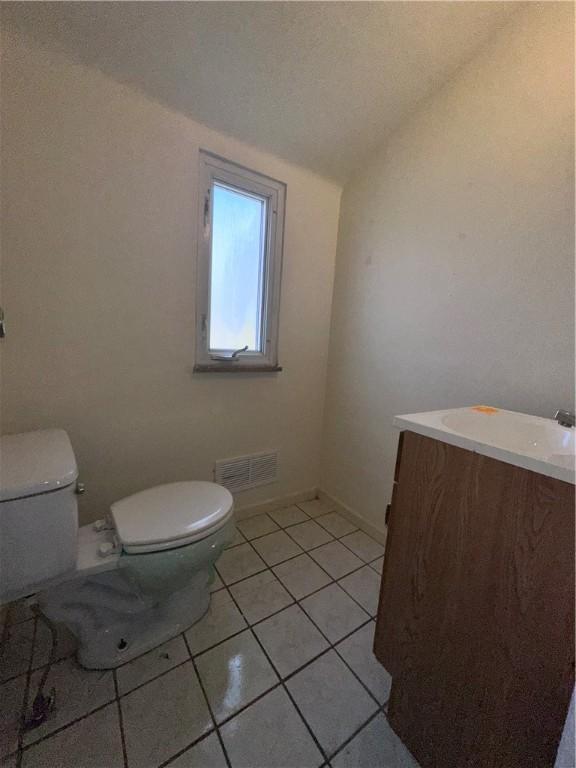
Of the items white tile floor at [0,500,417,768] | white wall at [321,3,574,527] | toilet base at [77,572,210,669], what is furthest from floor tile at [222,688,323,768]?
white wall at [321,3,574,527]

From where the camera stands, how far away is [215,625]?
3.64ft

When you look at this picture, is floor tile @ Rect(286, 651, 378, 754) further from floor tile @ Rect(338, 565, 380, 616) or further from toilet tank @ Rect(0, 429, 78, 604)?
toilet tank @ Rect(0, 429, 78, 604)

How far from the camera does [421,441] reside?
2.50 ft

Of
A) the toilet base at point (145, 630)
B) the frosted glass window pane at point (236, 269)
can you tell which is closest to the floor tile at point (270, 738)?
the toilet base at point (145, 630)

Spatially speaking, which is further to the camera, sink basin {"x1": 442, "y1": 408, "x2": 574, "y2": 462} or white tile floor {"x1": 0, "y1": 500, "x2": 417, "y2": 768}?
sink basin {"x1": 442, "y1": 408, "x2": 574, "y2": 462}

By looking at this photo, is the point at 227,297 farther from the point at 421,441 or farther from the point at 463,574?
the point at 463,574

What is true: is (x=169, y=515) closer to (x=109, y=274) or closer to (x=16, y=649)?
(x=16, y=649)

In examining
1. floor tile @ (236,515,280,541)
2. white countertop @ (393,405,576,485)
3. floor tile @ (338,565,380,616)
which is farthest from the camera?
floor tile @ (236,515,280,541)

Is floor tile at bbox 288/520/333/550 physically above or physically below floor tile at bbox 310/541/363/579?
above

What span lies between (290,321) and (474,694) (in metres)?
1.58

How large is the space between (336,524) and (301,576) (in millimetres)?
478

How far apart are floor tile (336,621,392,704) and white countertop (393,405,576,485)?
0.85 m

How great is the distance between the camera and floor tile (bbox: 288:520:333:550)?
5.23 feet

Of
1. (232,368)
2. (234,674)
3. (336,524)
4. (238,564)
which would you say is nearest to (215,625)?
(234,674)
